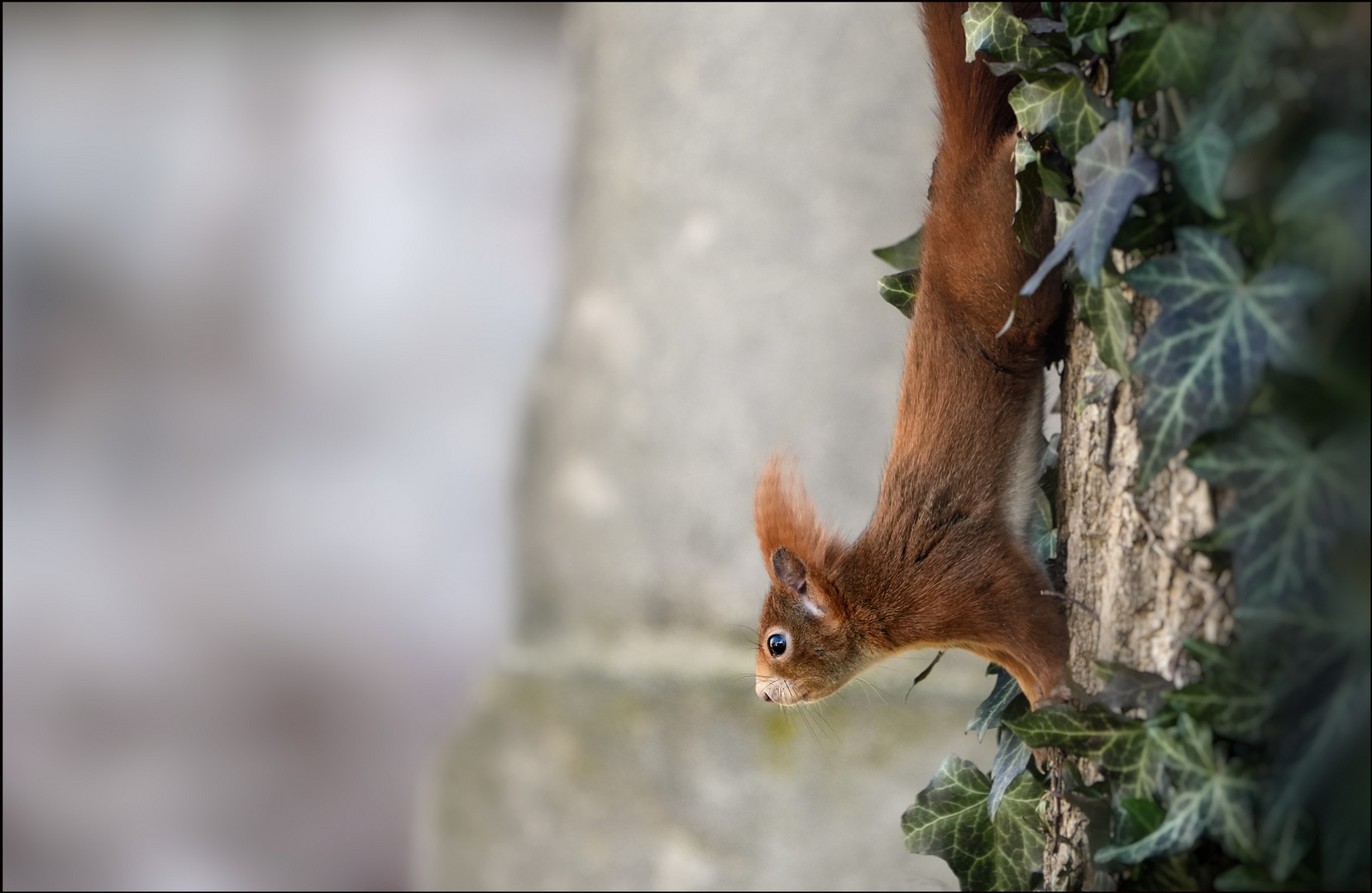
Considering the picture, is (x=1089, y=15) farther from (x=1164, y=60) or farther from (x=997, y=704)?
(x=997, y=704)

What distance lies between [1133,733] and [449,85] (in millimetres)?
1713

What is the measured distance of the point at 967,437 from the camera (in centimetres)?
67

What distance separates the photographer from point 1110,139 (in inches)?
19.6

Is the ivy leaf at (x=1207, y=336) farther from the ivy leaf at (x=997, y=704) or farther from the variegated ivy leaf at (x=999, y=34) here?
the ivy leaf at (x=997, y=704)

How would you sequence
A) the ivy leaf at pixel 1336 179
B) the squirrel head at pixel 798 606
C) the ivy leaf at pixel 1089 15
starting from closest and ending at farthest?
the ivy leaf at pixel 1336 179 < the ivy leaf at pixel 1089 15 < the squirrel head at pixel 798 606

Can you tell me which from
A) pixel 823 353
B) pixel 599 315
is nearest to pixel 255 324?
pixel 599 315

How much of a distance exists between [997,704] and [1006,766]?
55mm

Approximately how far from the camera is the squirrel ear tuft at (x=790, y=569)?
742mm

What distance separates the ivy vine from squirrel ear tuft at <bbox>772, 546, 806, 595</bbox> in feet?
0.71

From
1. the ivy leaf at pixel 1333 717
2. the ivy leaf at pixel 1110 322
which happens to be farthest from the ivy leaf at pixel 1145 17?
the ivy leaf at pixel 1333 717

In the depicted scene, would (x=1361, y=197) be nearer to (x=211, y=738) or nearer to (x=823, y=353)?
(x=823, y=353)

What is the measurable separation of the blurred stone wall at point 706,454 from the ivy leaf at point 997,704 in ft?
1.61

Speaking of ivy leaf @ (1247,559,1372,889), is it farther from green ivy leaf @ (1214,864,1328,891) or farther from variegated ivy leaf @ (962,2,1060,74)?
variegated ivy leaf @ (962,2,1060,74)

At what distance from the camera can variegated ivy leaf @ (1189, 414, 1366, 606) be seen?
1.36 ft
